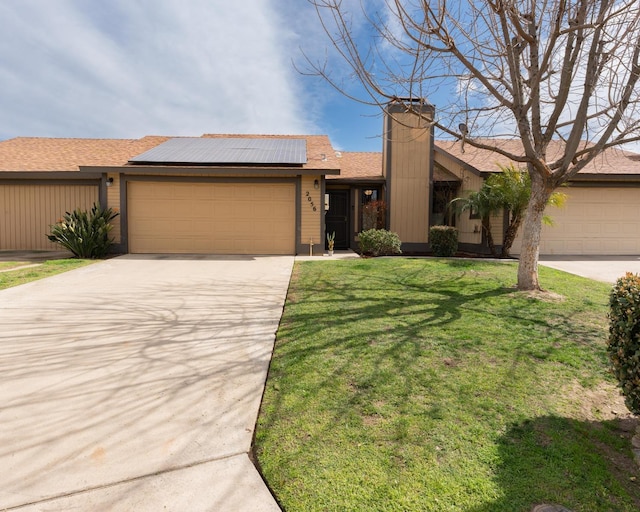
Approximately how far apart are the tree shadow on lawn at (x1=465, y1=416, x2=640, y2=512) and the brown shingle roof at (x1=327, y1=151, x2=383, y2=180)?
1071 centimetres

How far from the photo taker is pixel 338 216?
1310 centimetres

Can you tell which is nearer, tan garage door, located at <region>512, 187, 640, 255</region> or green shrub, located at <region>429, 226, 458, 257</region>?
green shrub, located at <region>429, 226, 458, 257</region>

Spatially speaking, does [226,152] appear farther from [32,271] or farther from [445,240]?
[445,240]

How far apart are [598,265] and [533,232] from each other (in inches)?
218

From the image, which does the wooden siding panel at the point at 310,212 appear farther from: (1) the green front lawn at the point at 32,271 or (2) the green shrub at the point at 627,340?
(2) the green shrub at the point at 627,340

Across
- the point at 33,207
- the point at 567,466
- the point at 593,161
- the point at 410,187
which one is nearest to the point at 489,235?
the point at 410,187

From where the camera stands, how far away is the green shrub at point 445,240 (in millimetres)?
10406

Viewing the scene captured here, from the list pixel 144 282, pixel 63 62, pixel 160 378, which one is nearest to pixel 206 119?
pixel 63 62

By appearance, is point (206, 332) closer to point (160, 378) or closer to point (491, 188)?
point (160, 378)

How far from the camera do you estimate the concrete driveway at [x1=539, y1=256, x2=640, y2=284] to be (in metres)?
7.71

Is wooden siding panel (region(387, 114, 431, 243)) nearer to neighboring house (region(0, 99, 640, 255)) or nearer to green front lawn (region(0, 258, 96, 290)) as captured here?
neighboring house (region(0, 99, 640, 255))

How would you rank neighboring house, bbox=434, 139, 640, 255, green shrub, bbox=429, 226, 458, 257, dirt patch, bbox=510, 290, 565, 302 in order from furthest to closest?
neighboring house, bbox=434, 139, 640, 255
green shrub, bbox=429, 226, 458, 257
dirt patch, bbox=510, 290, 565, 302

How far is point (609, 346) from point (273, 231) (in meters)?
9.32

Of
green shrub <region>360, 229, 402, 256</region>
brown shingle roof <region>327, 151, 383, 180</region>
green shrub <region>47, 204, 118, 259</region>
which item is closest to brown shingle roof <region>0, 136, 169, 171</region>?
green shrub <region>47, 204, 118, 259</region>
